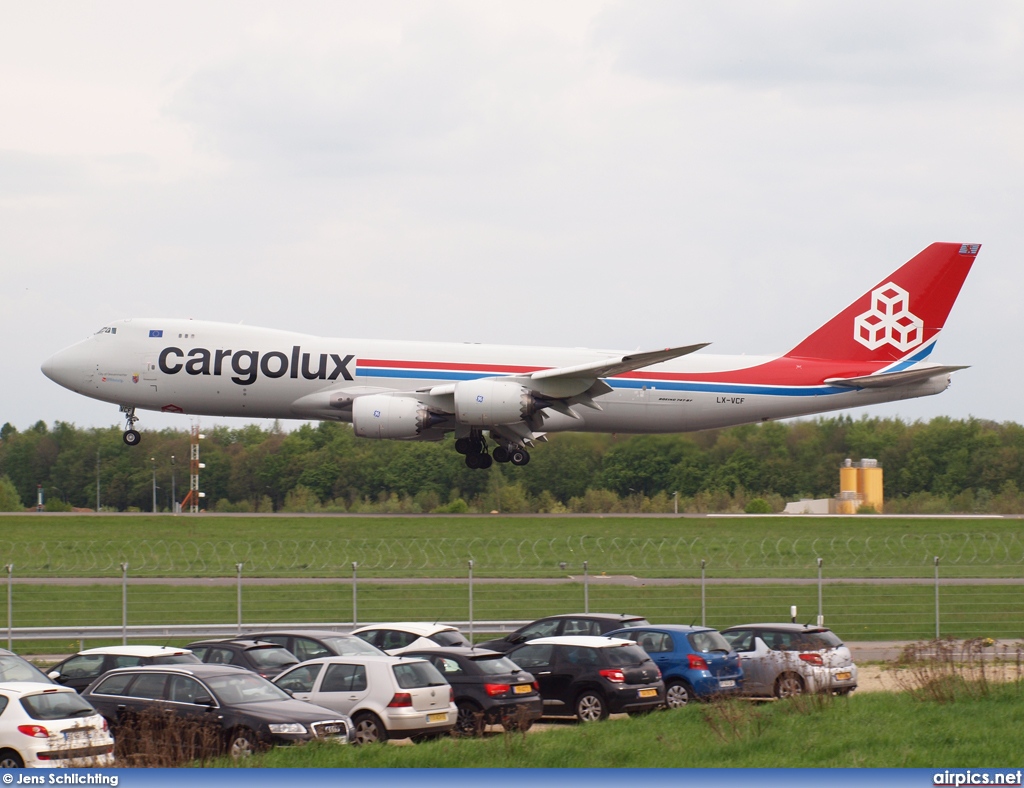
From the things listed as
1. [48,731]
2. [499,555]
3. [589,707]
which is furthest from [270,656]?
[499,555]

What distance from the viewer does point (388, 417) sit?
4406cm

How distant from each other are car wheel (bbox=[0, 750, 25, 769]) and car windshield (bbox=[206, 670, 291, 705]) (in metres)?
2.59

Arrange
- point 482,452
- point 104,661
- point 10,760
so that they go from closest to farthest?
point 10,760 → point 104,661 → point 482,452

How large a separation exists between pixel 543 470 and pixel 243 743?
4689cm

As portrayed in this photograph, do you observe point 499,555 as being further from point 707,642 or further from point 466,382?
point 707,642

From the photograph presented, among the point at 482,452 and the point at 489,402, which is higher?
the point at 489,402

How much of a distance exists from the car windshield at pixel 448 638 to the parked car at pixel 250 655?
3156mm

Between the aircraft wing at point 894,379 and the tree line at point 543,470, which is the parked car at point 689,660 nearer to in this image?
the aircraft wing at point 894,379

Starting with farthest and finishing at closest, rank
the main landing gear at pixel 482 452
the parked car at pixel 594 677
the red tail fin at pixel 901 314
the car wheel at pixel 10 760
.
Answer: the red tail fin at pixel 901 314, the main landing gear at pixel 482 452, the parked car at pixel 594 677, the car wheel at pixel 10 760

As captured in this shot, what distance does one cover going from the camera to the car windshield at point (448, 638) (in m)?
23.2

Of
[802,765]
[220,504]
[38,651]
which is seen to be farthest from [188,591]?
[220,504]

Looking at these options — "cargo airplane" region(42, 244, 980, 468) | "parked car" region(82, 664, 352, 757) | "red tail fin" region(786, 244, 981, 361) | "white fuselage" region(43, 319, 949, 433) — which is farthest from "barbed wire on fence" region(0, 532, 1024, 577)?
"parked car" region(82, 664, 352, 757)

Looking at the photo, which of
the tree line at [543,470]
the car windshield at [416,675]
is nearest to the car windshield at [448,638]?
the car windshield at [416,675]

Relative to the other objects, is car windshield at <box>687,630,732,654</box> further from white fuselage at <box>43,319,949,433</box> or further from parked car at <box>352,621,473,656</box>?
white fuselage at <box>43,319,949,433</box>
